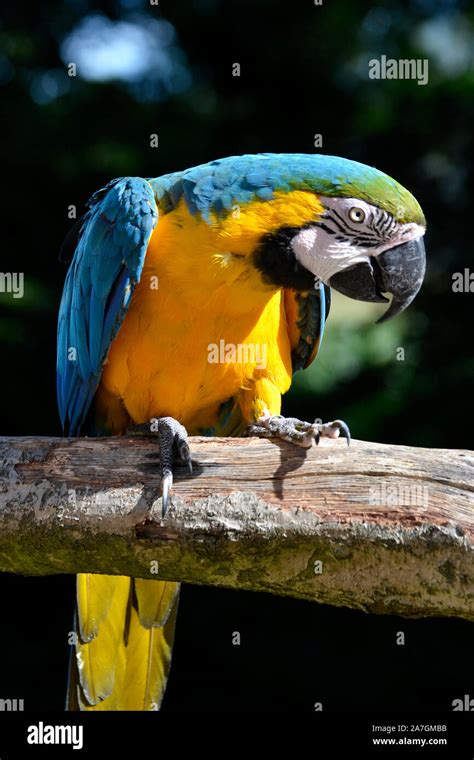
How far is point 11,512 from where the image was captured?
265 cm

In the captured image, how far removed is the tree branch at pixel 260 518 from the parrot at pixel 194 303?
0.10 meters

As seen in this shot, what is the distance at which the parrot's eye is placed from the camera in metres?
2.80

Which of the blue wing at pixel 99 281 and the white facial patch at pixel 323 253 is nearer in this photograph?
the white facial patch at pixel 323 253

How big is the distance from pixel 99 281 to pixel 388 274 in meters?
0.98

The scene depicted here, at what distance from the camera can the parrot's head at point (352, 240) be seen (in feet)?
9.20

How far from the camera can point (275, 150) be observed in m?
4.93

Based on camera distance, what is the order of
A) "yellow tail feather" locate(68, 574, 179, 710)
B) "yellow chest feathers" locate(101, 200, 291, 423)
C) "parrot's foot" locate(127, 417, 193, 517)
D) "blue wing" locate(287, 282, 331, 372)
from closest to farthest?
"parrot's foot" locate(127, 417, 193, 517) < "yellow chest feathers" locate(101, 200, 291, 423) < "yellow tail feather" locate(68, 574, 179, 710) < "blue wing" locate(287, 282, 331, 372)

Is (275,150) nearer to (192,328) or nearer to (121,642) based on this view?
(192,328)

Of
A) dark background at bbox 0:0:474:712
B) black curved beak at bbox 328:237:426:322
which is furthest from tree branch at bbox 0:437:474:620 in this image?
dark background at bbox 0:0:474:712

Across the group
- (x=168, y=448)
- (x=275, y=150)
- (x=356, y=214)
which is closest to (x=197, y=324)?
(x=168, y=448)

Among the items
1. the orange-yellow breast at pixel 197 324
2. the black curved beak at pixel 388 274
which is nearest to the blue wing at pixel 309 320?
the orange-yellow breast at pixel 197 324

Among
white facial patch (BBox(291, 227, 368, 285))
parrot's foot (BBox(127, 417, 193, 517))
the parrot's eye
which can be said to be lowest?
parrot's foot (BBox(127, 417, 193, 517))

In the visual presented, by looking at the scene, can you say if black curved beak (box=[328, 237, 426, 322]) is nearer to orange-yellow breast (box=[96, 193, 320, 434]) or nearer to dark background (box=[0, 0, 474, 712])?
orange-yellow breast (box=[96, 193, 320, 434])

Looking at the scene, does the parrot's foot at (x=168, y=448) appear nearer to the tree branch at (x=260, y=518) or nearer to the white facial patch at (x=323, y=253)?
the tree branch at (x=260, y=518)
